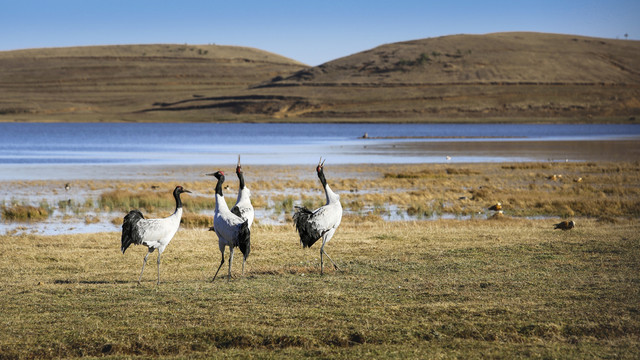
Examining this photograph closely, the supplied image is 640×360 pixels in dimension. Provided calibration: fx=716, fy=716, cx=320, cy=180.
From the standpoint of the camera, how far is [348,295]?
1295 centimetres

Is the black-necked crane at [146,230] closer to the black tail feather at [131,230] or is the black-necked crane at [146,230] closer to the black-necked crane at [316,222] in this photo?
the black tail feather at [131,230]

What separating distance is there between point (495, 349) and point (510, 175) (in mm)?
40673

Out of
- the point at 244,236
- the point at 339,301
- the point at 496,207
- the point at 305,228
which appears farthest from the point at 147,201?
the point at 339,301

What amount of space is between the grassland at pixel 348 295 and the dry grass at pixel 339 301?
0.10 ft

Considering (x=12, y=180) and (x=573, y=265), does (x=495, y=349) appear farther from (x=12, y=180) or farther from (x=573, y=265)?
(x=12, y=180)

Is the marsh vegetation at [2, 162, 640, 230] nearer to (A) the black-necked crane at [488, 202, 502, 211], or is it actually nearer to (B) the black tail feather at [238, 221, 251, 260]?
(A) the black-necked crane at [488, 202, 502, 211]

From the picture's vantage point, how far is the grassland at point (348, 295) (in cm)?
1002

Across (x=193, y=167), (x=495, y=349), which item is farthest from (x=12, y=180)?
→ (x=495, y=349)

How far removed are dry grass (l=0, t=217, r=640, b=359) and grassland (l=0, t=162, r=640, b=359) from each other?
0.03 meters

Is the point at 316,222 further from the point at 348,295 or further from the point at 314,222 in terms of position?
the point at 348,295

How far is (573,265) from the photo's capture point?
15.7 metres

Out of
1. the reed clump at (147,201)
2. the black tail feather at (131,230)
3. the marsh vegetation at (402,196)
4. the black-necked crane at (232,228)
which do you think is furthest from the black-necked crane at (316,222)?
the reed clump at (147,201)

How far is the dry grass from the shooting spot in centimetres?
999

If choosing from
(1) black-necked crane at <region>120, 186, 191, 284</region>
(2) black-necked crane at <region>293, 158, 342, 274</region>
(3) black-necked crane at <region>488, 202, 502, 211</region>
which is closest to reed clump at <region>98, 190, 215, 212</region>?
(3) black-necked crane at <region>488, 202, 502, 211</region>
